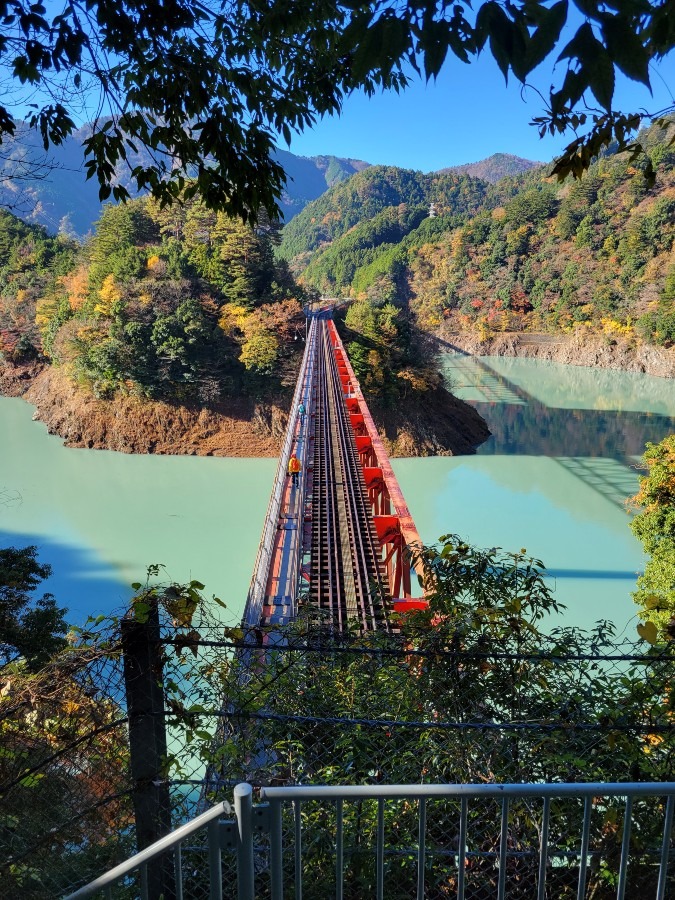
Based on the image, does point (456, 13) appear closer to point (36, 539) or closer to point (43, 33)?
point (43, 33)

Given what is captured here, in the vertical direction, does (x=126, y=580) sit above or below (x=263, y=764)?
below

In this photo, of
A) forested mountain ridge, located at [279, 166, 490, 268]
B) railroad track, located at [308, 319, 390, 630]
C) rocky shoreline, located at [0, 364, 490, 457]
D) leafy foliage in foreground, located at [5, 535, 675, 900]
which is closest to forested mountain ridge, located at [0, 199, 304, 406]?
rocky shoreline, located at [0, 364, 490, 457]

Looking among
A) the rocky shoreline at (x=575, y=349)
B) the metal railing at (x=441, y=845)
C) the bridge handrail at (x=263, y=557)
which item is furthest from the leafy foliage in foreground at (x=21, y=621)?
the rocky shoreline at (x=575, y=349)

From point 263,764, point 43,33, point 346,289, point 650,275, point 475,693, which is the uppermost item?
point 346,289

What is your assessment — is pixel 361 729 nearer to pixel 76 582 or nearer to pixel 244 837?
pixel 244 837

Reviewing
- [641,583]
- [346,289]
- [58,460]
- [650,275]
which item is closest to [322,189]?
[346,289]

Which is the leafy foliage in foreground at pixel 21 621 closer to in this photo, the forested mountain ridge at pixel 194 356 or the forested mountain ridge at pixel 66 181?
the forested mountain ridge at pixel 66 181
